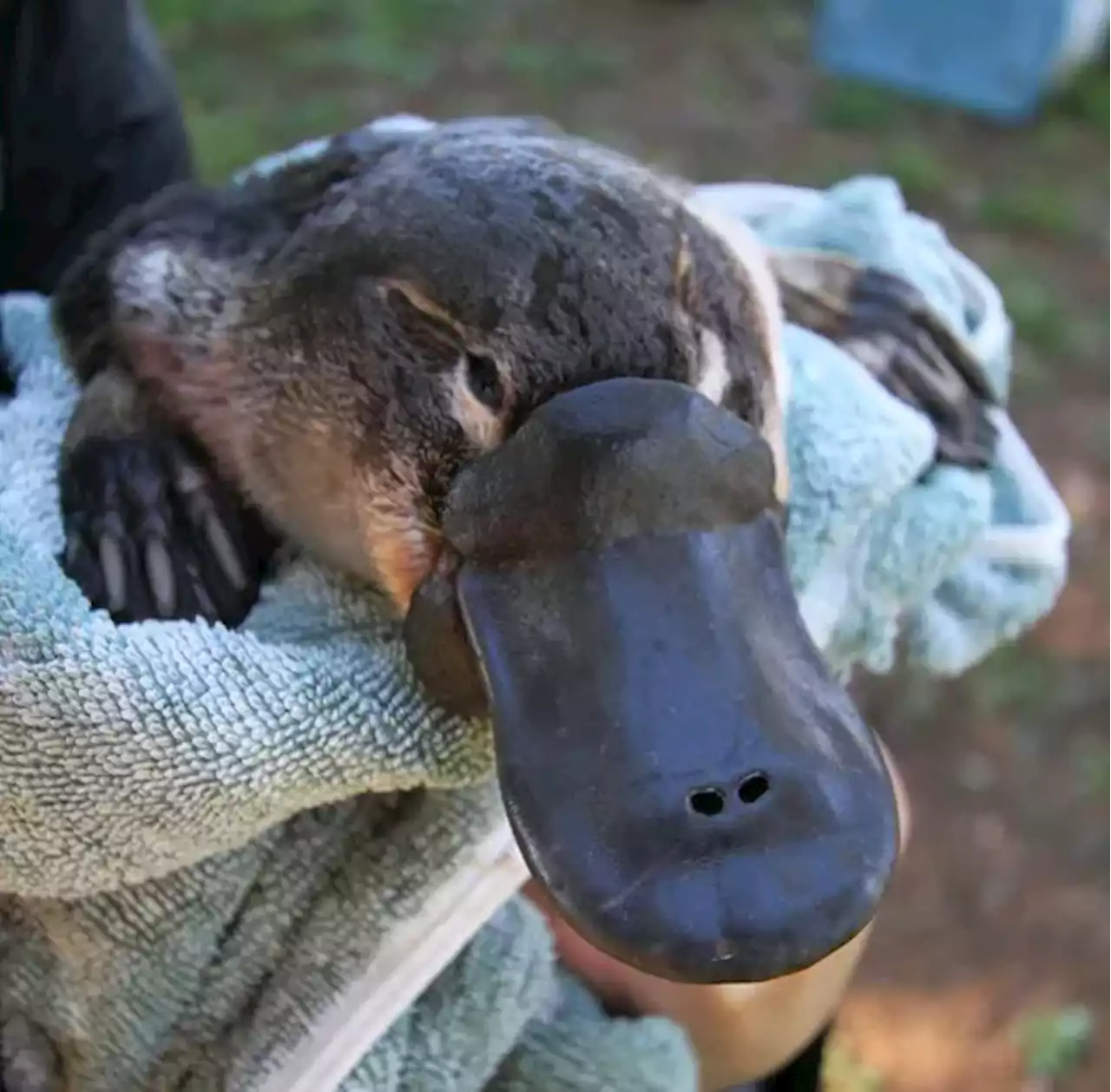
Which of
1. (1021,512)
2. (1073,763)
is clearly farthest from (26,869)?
(1073,763)

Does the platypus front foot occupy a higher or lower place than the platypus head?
lower

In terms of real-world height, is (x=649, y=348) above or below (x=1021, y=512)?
above

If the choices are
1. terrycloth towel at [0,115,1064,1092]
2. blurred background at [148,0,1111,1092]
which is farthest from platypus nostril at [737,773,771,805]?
blurred background at [148,0,1111,1092]

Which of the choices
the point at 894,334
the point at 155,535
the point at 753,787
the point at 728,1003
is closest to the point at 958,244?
the point at 894,334

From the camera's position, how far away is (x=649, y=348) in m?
0.61

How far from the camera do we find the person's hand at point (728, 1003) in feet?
2.42

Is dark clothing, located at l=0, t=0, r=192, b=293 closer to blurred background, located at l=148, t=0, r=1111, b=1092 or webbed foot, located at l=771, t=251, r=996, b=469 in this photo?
webbed foot, located at l=771, t=251, r=996, b=469

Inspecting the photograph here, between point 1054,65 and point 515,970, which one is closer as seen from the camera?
point 515,970

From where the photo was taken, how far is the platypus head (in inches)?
19.2

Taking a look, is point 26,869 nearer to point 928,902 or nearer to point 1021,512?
point 1021,512

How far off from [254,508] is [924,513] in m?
0.28

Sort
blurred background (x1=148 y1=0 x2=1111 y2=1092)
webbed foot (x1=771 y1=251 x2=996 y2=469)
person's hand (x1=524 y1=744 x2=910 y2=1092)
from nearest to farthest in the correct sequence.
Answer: person's hand (x1=524 y1=744 x2=910 y2=1092), webbed foot (x1=771 y1=251 x2=996 y2=469), blurred background (x1=148 y1=0 x2=1111 y2=1092)

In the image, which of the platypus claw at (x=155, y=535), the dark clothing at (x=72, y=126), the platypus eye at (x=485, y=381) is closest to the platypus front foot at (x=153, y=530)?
the platypus claw at (x=155, y=535)

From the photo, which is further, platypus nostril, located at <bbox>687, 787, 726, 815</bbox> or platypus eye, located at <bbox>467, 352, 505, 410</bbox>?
platypus eye, located at <bbox>467, 352, 505, 410</bbox>
